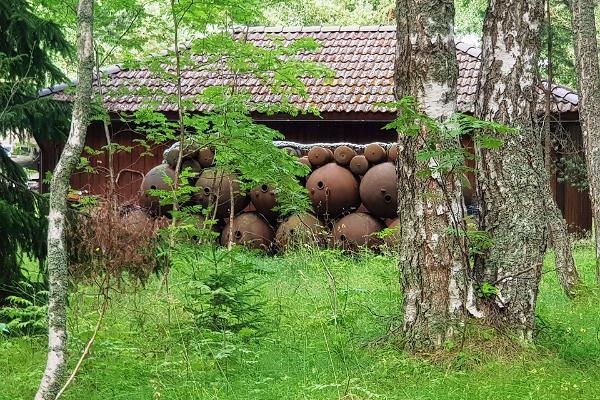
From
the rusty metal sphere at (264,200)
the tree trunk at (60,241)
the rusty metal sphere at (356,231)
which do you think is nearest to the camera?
the tree trunk at (60,241)

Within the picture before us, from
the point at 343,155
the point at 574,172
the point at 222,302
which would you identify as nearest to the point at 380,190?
the point at 343,155

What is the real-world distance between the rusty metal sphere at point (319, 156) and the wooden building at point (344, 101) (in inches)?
148

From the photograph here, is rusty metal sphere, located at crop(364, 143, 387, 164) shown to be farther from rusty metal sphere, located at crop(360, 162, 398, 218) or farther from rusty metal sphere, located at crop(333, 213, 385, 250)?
rusty metal sphere, located at crop(333, 213, 385, 250)

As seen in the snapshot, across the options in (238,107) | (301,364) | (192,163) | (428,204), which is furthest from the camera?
(192,163)

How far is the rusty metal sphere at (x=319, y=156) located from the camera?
15.6 metres

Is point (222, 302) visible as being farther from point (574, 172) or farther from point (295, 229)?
point (574, 172)

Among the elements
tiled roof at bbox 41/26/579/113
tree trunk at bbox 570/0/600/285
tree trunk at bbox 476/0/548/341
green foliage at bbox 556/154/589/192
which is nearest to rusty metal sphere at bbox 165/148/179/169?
tiled roof at bbox 41/26/579/113

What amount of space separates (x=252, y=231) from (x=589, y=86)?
6.89m

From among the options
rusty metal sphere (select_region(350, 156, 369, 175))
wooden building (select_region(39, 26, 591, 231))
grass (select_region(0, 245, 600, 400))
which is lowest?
grass (select_region(0, 245, 600, 400))

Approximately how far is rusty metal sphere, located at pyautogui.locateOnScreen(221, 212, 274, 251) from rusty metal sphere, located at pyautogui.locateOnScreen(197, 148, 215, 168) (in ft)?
3.55

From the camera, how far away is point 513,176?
6.69m

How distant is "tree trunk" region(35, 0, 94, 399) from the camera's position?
539 centimetres

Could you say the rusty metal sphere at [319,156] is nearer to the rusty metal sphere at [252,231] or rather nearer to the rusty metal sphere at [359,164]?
the rusty metal sphere at [359,164]

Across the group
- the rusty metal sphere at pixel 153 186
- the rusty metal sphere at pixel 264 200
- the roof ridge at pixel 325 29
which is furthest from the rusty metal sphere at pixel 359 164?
the roof ridge at pixel 325 29
